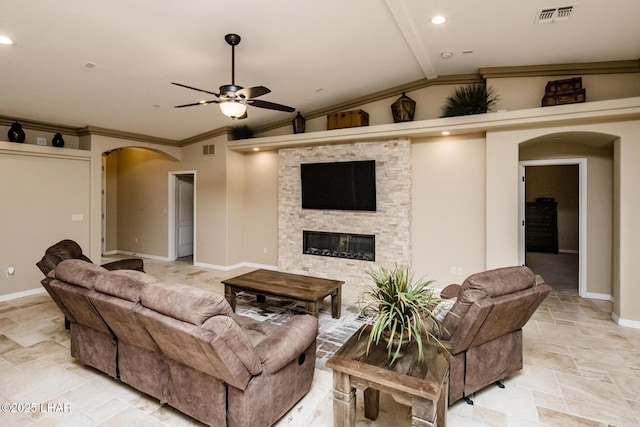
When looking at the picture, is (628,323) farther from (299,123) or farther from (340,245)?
(299,123)

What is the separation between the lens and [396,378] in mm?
1723

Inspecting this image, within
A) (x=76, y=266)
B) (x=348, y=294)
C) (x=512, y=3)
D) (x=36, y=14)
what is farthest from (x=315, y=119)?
(x=76, y=266)

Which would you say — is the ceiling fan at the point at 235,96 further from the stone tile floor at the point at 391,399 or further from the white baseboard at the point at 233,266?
the white baseboard at the point at 233,266

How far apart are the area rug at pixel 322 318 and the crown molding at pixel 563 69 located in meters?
3.88

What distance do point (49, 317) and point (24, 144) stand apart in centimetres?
281

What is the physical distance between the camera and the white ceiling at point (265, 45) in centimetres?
302

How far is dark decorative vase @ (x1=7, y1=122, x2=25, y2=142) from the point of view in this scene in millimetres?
4996

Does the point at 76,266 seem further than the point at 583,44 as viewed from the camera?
No

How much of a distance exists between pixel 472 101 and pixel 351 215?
8.60 ft

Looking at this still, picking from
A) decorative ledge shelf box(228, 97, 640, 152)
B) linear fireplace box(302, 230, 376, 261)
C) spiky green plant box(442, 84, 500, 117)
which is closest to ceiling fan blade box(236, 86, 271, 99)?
decorative ledge shelf box(228, 97, 640, 152)

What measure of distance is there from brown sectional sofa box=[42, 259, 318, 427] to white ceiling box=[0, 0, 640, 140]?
2.26 meters

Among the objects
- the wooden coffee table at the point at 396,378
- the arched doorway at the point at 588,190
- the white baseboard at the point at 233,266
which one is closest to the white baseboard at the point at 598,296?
the arched doorway at the point at 588,190

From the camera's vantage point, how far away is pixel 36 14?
2.85 metres

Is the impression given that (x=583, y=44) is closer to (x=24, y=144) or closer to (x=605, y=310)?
(x=605, y=310)
